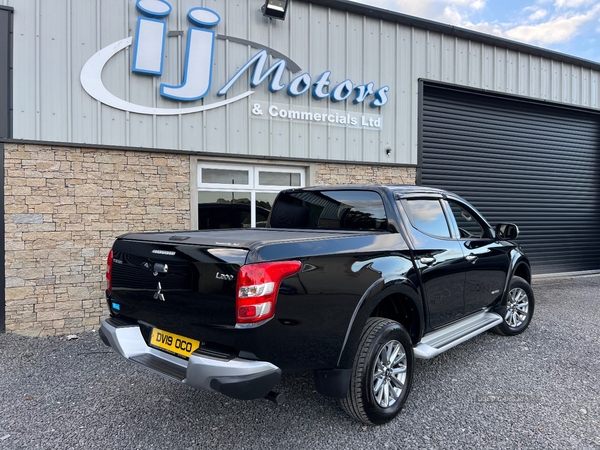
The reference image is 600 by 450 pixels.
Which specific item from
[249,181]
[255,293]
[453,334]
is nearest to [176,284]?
[255,293]

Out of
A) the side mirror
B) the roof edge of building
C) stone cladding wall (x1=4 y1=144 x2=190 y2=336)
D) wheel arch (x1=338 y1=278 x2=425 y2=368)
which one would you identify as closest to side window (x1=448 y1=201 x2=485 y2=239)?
the side mirror

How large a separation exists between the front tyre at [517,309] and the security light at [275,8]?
5470 mm

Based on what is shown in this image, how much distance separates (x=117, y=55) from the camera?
19.3 feet

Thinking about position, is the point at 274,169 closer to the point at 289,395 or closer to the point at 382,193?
the point at 382,193

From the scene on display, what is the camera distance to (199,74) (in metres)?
6.30

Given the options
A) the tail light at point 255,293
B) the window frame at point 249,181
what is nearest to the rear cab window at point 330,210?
the tail light at point 255,293

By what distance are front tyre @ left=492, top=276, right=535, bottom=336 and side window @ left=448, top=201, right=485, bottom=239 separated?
0.86 meters

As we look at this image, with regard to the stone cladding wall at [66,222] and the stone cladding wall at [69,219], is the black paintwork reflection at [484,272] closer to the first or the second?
the stone cladding wall at [69,219]

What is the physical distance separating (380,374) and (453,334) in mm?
1088

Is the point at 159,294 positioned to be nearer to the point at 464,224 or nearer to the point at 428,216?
the point at 428,216

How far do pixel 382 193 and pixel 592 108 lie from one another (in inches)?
398

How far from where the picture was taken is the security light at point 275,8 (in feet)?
21.9

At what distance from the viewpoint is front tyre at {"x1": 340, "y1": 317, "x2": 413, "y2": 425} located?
Answer: 2748mm

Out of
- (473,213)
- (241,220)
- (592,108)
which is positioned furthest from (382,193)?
(592,108)
